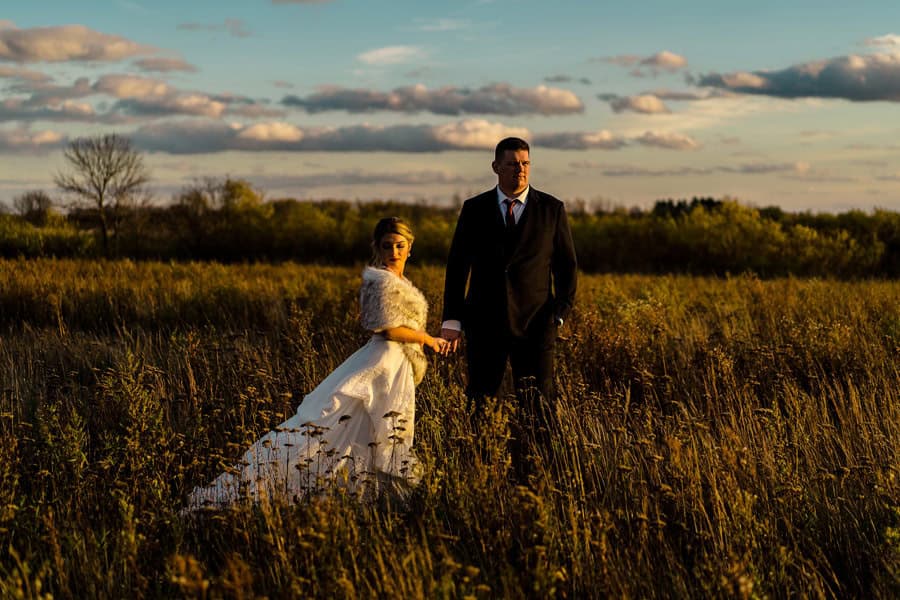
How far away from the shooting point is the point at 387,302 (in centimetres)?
538

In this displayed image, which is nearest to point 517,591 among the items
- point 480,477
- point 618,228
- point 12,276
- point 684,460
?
point 480,477

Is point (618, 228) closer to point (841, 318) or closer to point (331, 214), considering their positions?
point (331, 214)

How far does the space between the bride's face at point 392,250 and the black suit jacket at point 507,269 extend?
16.6 inches

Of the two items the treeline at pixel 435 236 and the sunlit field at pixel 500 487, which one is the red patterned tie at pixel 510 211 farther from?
the treeline at pixel 435 236

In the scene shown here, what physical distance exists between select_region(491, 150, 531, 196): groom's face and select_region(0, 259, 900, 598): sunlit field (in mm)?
1448

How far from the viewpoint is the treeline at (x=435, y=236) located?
27.1 metres

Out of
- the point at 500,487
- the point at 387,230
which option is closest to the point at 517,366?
the point at 500,487

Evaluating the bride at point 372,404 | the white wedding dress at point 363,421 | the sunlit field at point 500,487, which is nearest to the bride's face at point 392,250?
the bride at point 372,404

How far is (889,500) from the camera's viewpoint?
5379 mm

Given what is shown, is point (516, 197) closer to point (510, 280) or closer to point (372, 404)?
point (510, 280)

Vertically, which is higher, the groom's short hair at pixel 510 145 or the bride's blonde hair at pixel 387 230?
the groom's short hair at pixel 510 145

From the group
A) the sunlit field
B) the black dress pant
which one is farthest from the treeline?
the black dress pant

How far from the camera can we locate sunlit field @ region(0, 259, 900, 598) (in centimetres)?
422

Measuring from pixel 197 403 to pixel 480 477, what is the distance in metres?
3.95
